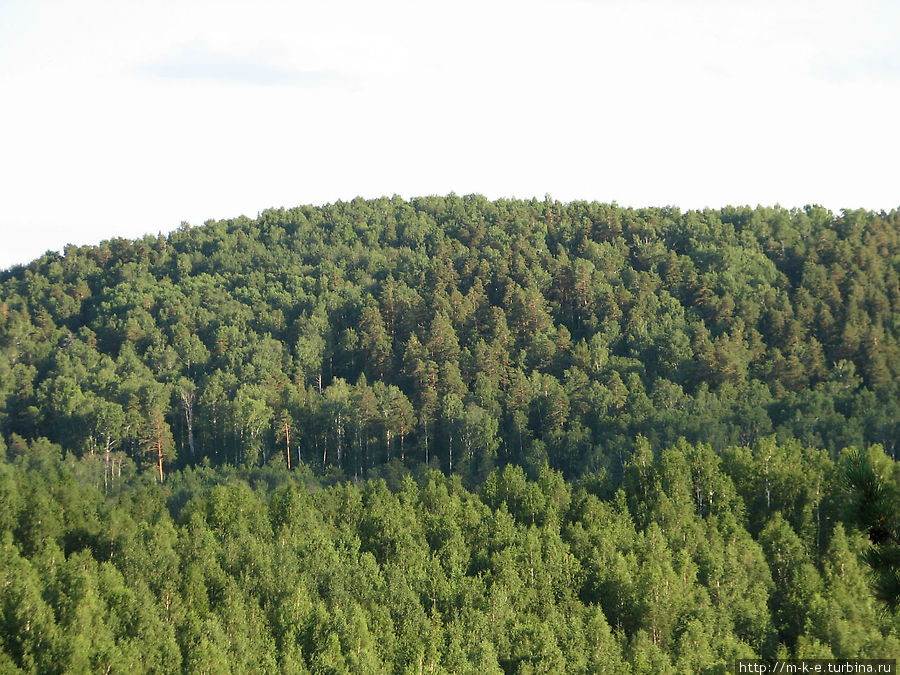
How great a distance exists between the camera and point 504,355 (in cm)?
16425

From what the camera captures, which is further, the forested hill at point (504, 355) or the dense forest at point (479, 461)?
the forested hill at point (504, 355)

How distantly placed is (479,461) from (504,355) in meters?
27.9

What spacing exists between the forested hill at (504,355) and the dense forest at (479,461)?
1.94 ft

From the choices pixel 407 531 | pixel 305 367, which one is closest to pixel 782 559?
pixel 407 531

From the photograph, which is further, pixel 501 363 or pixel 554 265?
pixel 554 265

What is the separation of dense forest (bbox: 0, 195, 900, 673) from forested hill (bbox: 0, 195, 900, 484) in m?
0.59

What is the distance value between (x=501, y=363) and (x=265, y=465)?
Result: 4406 cm

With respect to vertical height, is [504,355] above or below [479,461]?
above

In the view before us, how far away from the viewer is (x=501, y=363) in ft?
536

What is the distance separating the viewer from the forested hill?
465 ft

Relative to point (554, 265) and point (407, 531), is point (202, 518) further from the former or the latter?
point (554, 265)

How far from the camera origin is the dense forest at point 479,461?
63.2m

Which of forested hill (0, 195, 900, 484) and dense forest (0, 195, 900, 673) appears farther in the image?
forested hill (0, 195, 900, 484)

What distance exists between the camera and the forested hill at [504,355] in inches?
5586
